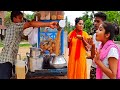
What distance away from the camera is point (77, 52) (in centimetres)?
201

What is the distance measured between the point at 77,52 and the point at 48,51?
0.24 meters

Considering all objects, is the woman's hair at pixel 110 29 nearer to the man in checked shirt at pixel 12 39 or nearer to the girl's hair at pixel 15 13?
the man in checked shirt at pixel 12 39

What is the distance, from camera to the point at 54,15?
77.5 inches

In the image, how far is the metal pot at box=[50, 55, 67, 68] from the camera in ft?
6.46

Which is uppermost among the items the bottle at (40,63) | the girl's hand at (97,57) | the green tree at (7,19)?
the green tree at (7,19)

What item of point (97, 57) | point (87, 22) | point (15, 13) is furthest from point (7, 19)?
point (97, 57)

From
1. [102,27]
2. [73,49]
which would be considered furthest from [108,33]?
[73,49]

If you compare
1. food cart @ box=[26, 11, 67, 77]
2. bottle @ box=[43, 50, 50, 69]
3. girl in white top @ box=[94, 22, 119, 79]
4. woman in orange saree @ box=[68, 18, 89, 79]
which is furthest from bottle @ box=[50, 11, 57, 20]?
girl in white top @ box=[94, 22, 119, 79]

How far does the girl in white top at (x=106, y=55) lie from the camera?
171 cm

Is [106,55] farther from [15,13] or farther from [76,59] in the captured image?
[15,13]

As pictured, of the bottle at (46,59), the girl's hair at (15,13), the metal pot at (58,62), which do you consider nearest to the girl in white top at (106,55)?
the metal pot at (58,62)

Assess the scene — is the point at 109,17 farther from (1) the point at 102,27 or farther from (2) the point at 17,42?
(2) the point at 17,42

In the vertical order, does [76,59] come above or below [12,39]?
below
